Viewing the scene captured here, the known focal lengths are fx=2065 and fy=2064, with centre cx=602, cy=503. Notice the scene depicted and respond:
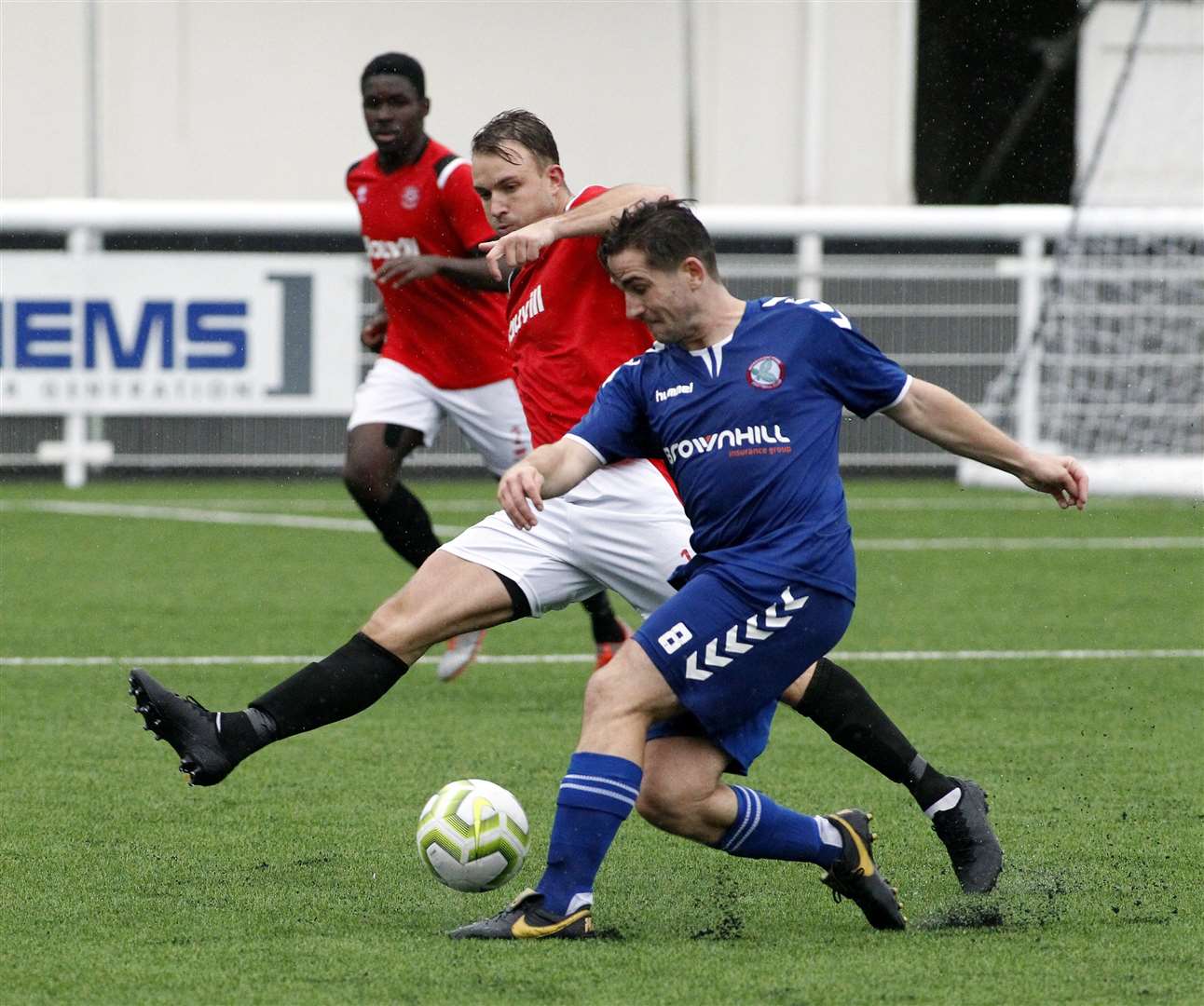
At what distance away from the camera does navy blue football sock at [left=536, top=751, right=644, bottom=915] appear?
403 centimetres

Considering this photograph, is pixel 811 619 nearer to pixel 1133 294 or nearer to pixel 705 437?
pixel 705 437

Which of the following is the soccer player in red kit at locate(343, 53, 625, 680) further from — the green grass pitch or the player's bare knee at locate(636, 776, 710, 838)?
the player's bare knee at locate(636, 776, 710, 838)

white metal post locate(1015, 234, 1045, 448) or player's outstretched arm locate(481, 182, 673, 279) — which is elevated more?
player's outstretched arm locate(481, 182, 673, 279)

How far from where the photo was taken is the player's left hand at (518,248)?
451cm

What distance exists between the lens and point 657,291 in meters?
4.13

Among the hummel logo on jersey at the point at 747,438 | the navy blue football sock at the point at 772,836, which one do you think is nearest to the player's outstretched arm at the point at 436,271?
the hummel logo on jersey at the point at 747,438

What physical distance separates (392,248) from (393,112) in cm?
51

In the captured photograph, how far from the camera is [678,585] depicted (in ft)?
14.4

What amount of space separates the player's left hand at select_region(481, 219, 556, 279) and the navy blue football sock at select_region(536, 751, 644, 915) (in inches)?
45.0

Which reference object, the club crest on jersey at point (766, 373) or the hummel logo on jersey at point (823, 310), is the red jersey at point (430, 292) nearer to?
the hummel logo on jersey at point (823, 310)

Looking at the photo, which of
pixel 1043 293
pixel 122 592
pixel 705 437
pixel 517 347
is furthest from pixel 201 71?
pixel 705 437

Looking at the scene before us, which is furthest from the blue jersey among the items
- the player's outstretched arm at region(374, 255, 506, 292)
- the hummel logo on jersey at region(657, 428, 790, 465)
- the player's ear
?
the player's outstretched arm at region(374, 255, 506, 292)

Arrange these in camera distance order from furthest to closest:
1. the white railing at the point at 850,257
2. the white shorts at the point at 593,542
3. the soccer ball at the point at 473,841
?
1. the white railing at the point at 850,257
2. the white shorts at the point at 593,542
3. the soccer ball at the point at 473,841

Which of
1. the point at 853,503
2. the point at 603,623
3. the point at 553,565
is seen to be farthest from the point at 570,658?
the point at 853,503
